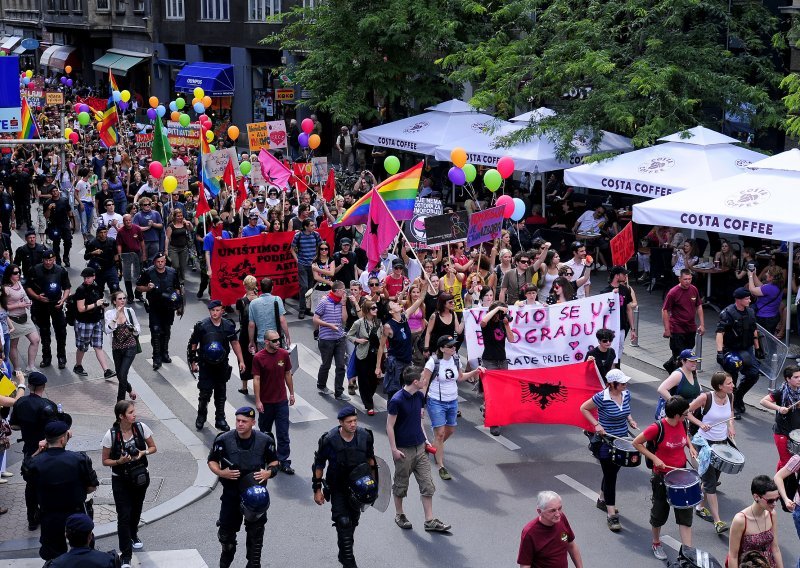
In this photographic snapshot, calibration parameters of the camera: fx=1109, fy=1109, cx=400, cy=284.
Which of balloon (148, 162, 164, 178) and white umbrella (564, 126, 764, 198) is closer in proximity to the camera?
white umbrella (564, 126, 764, 198)

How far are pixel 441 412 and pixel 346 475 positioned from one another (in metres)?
2.36

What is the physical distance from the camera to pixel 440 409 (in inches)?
427

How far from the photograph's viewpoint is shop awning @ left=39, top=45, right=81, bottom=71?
59344 millimetres

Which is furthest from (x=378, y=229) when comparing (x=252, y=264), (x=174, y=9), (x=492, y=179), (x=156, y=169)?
(x=174, y=9)

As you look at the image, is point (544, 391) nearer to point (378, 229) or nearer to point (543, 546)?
point (543, 546)

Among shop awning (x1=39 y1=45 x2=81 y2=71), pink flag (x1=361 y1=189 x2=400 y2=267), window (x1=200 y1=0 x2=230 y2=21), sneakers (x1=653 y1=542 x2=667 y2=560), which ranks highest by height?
window (x1=200 y1=0 x2=230 y2=21)

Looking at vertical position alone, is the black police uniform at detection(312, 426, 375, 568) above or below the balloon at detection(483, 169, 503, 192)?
below

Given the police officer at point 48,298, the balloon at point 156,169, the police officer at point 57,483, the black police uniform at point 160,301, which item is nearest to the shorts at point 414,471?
the police officer at point 57,483

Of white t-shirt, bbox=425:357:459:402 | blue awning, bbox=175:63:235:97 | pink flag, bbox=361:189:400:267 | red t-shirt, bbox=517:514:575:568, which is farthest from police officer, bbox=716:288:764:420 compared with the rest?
blue awning, bbox=175:63:235:97

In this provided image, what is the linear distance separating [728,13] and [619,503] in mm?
13938

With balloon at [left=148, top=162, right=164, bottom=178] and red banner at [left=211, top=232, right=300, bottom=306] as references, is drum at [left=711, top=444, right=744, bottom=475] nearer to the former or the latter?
red banner at [left=211, top=232, right=300, bottom=306]

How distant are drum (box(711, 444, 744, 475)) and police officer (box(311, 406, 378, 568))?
3035 mm

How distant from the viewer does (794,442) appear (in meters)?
9.48

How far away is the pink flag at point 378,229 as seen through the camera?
15.4m
